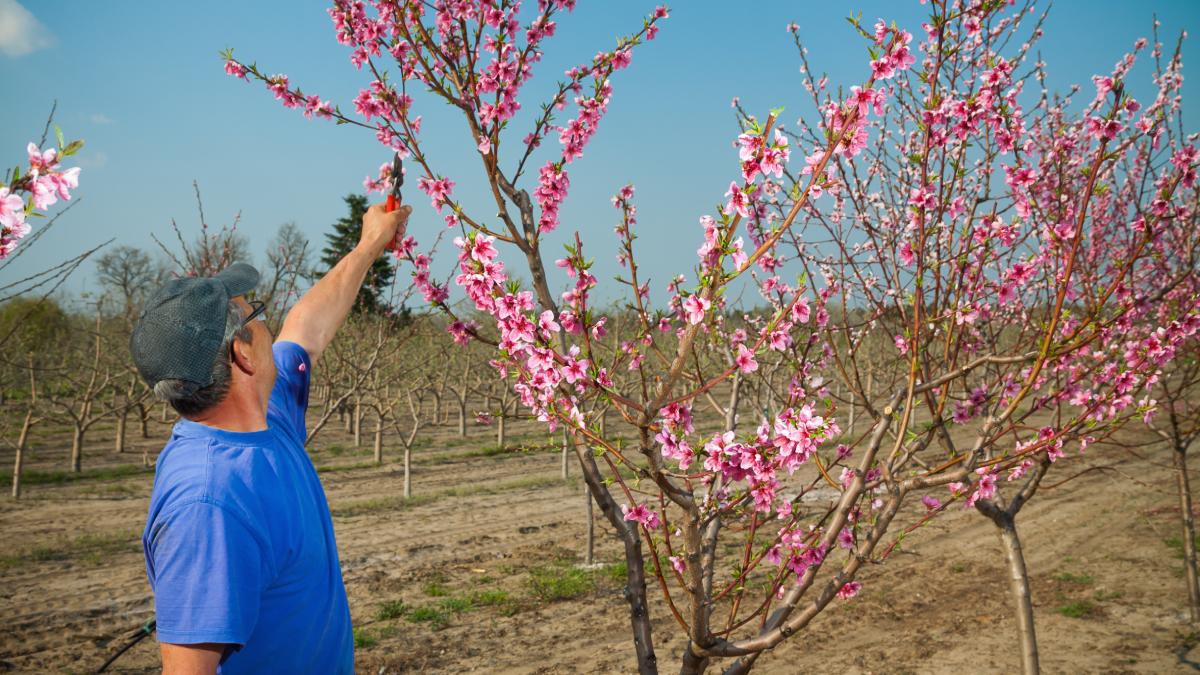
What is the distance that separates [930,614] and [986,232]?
17.1 feet

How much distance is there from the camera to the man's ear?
191 cm

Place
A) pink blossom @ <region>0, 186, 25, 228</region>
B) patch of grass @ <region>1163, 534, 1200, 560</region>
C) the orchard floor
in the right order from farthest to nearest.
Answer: patch of grass @ <region>1163, 534, 1200, 560</region>
the orchard floor
pink blossom @ <region>0, 186, 25, 228</region>

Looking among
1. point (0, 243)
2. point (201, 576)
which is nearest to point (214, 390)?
point (201, 576)

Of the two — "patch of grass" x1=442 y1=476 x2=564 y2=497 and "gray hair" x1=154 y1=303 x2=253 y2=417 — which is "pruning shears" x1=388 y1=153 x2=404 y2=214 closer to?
"gray hair" x1=154 y1=303 x2=253 y2=417

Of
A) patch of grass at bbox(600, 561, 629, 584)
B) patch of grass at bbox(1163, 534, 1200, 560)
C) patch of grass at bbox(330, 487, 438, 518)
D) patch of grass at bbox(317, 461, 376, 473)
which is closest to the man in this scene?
patch of grass at bbox(600, 561, 629, 584)

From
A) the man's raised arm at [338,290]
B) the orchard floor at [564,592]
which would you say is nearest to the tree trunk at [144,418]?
the orchard floor at [564,592]

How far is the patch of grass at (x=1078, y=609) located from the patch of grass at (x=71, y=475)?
16560 millimetres

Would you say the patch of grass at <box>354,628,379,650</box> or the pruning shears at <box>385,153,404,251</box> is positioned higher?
the pruning shears at <box>385,153,404,251</box>

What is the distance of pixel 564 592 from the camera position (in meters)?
8.41

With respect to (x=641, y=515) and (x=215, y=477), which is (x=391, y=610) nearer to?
(x=641, y=515)

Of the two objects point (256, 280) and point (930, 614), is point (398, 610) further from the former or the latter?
point (256, 280)

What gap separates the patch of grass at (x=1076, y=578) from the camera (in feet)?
26.3

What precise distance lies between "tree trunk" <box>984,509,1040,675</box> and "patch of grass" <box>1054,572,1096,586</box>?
5048 mm

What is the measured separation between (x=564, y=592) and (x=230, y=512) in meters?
7.29
